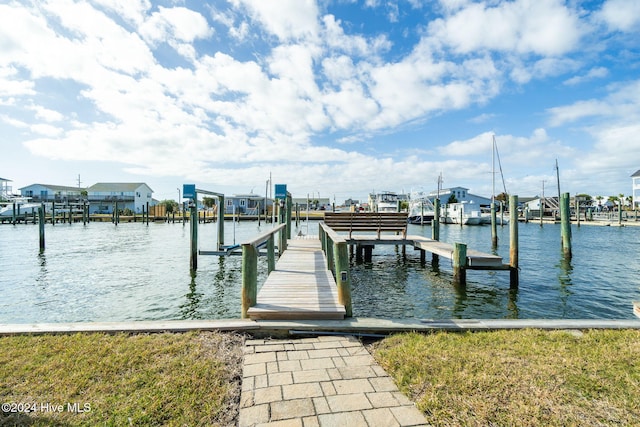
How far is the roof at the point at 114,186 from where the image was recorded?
7519cm

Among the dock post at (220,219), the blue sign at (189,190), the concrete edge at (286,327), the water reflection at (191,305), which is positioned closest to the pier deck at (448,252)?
the concrete edge at (286,327)

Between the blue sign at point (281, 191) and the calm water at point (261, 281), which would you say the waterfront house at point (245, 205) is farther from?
the blue sign at point (281, 191)

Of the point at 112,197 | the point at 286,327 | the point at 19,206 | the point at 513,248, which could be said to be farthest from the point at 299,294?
the point at 112,197

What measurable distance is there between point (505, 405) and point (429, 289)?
771cm

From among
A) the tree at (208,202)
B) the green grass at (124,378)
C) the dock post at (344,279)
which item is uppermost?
the tree at (208,202)

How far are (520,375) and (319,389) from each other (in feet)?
6.67

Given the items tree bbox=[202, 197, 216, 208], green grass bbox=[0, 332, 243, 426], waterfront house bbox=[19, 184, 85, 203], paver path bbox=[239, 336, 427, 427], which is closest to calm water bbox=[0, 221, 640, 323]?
green grass bbox=[0, 332, 243, 426]

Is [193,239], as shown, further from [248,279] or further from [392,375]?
[392,375]

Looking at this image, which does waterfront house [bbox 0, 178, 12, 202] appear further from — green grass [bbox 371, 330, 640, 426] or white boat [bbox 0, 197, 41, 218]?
green grass [bbox 371, 330, 640, 426]

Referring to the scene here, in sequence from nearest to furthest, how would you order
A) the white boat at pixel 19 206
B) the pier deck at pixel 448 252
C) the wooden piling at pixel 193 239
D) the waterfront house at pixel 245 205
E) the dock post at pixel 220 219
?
the pier deck at pixel 448 252
the wooden piling at pixel 193 239
the dock post at pixel 220 219
the white boat at pixel 19 206
the waterfront house at pixel 245 205

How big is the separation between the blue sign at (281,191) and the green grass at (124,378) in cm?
1055

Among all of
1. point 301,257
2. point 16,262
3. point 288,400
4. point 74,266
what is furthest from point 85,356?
point 16,262

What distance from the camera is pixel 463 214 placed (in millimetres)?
50531

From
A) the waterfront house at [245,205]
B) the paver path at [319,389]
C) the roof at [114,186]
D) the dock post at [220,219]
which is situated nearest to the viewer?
the paver path at [319,389]
